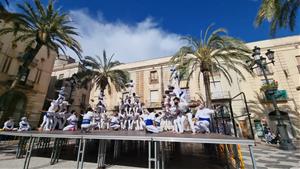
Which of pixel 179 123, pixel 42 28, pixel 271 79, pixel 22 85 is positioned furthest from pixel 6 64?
pixel 271 79

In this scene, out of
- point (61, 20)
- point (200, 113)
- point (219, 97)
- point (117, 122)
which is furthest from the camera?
point (219, 97)

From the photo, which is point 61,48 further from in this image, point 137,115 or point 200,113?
point 200,113

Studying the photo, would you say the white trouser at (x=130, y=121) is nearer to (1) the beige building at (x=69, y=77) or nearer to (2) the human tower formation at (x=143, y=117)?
(2) the human tower formation at (x=143, y=117)

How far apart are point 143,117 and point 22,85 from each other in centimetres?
1729

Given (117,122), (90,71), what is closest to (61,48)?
(90,71)

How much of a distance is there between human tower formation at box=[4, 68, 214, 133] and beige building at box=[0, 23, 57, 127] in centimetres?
867

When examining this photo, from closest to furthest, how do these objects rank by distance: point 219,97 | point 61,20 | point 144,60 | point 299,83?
point 61,20
point 299,83
point 219,97
point 144,60

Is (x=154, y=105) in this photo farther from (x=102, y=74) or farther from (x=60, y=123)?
(x=60, y=123)

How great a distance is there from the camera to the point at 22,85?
59.8 feet

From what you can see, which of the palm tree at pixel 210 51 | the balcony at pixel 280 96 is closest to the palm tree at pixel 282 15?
the palm tree at pixel 210 51

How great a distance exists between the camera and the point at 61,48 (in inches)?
549

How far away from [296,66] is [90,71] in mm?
25797

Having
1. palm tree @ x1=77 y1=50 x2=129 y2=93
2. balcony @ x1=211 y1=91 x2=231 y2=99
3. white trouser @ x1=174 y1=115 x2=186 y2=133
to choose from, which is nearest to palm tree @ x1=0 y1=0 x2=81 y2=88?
palm tree @ x1=77 y1=50 x2=129 y2=93

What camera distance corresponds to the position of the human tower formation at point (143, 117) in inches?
268
